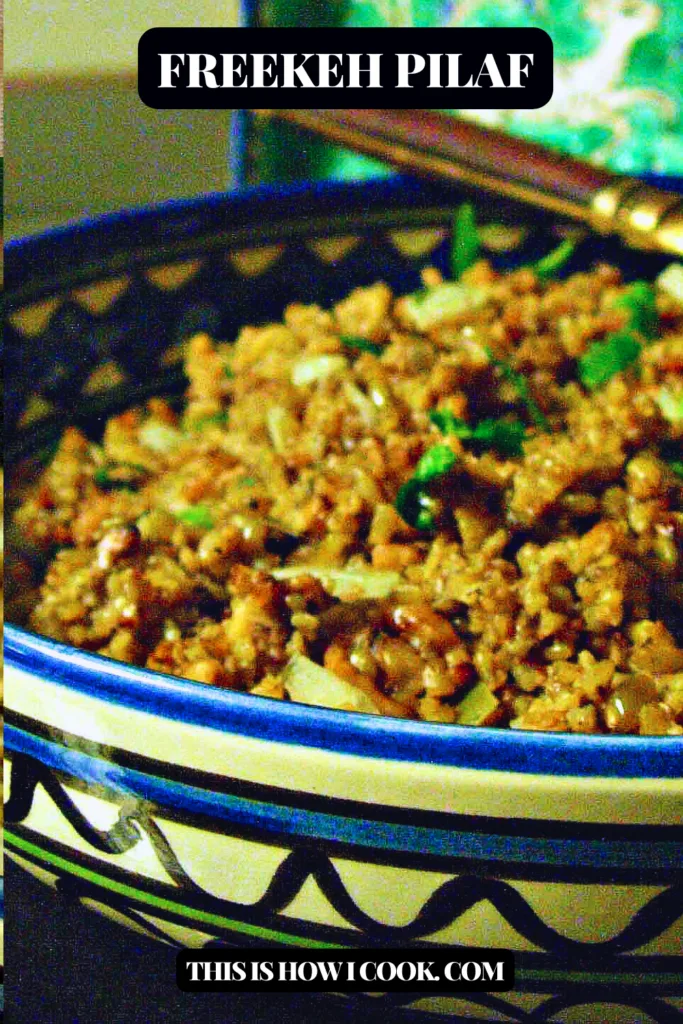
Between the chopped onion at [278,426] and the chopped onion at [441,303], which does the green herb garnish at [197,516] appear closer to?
the chopped onion at [278,426]

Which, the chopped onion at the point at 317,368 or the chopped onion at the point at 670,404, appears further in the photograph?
the chopped onion at the point at 317,368

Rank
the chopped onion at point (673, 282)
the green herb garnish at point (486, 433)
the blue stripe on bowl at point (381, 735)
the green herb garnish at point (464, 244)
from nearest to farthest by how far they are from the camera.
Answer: the blue stripe on bowl at point (381, 735) < the green herb garnish at point (486, 433) < the chopped onion at point (673, 282) < the green herb garnish at point (464, 244)

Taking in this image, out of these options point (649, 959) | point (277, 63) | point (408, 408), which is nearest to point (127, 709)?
point (649, 959)

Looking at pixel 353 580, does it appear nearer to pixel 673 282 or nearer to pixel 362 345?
pixel 362 345

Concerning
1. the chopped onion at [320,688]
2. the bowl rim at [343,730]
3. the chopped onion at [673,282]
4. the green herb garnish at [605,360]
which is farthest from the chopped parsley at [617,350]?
the bowl rim at [343,730]

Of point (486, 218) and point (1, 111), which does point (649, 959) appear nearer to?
point (1, 111)

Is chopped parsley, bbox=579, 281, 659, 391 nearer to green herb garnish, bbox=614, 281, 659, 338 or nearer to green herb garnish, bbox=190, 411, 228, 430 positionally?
green herb garnish, bbox=614, 281, 659, 338

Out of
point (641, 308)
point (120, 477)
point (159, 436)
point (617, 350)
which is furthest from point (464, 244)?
point (120, 477)
